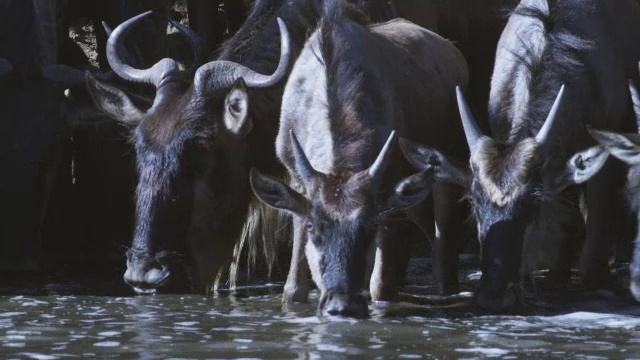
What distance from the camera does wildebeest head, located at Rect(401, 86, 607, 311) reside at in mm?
8633

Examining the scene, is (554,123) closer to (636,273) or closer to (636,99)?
(636,99)

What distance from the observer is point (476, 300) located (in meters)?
8.62

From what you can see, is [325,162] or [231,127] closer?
[325,162]

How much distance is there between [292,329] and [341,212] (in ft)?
2.45

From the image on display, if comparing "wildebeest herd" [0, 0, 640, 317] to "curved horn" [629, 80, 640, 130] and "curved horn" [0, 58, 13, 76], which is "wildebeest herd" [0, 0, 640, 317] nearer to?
"curved horn" [0, 58, 13, 76]

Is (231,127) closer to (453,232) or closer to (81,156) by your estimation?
(453,232)

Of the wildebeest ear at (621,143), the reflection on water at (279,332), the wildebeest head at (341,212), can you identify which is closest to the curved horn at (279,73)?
the wildebeest head at (341,212)

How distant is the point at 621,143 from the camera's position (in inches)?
356

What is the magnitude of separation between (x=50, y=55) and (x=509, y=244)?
500 cm

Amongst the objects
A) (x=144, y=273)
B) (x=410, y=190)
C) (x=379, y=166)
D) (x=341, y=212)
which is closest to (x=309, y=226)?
(x=341, y=212)

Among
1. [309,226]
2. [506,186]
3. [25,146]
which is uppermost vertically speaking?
[25,146]

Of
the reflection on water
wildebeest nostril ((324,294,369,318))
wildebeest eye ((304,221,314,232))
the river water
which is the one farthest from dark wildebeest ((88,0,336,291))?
wildebeest nostril ((324,294,369,318))

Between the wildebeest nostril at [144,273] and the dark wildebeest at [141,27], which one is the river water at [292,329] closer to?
the wildebeest nostril at [144,273]

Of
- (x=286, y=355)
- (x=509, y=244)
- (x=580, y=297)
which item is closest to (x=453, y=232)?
(x=580, y=297)
